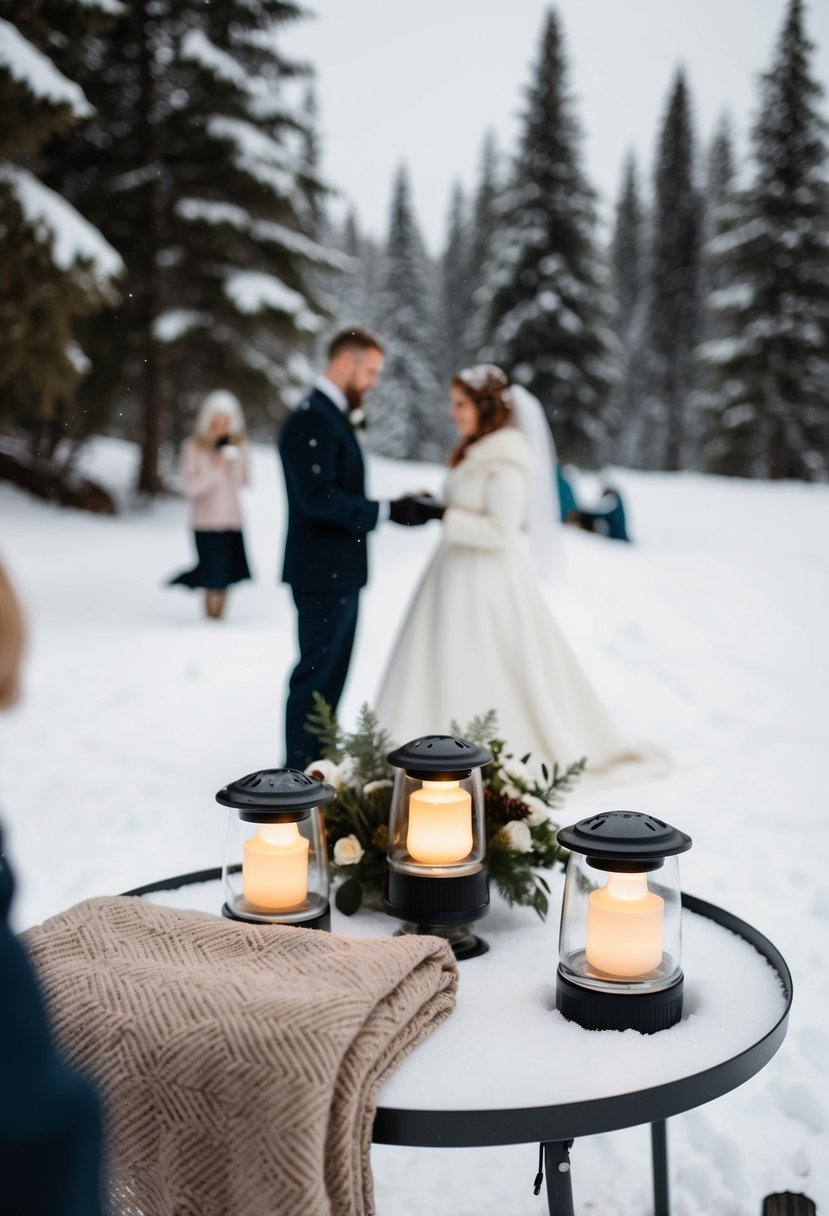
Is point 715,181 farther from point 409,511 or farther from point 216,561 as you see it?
point 409,511

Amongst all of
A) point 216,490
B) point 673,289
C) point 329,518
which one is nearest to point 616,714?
point 329,518

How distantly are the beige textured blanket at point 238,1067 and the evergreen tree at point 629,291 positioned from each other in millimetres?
22372

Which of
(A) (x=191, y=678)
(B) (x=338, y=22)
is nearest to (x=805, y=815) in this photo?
(A) (x=191, y=678)

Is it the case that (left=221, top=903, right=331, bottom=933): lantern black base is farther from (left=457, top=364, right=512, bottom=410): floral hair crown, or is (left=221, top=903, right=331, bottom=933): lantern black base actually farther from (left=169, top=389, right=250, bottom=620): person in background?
(left=169, top=389, right=250, bottom=620): person in background

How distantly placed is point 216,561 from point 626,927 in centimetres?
703

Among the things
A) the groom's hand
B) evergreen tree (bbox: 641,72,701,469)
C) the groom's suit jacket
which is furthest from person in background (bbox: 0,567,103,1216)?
evergreen tree (bbox: 641,72,701,469)

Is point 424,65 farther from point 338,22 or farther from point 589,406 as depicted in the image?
point 589,406

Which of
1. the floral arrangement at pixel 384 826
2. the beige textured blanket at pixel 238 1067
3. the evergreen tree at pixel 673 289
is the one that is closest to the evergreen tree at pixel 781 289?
the evergreen tree at pixel 673 289

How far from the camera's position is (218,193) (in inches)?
508

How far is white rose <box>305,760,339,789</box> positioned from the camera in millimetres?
2127

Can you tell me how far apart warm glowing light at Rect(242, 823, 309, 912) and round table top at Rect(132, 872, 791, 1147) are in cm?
32

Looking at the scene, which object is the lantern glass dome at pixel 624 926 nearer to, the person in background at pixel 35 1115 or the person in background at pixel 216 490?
the person in background at pixel 35 1115

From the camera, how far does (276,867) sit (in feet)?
5.80

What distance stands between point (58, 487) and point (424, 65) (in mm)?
6945
